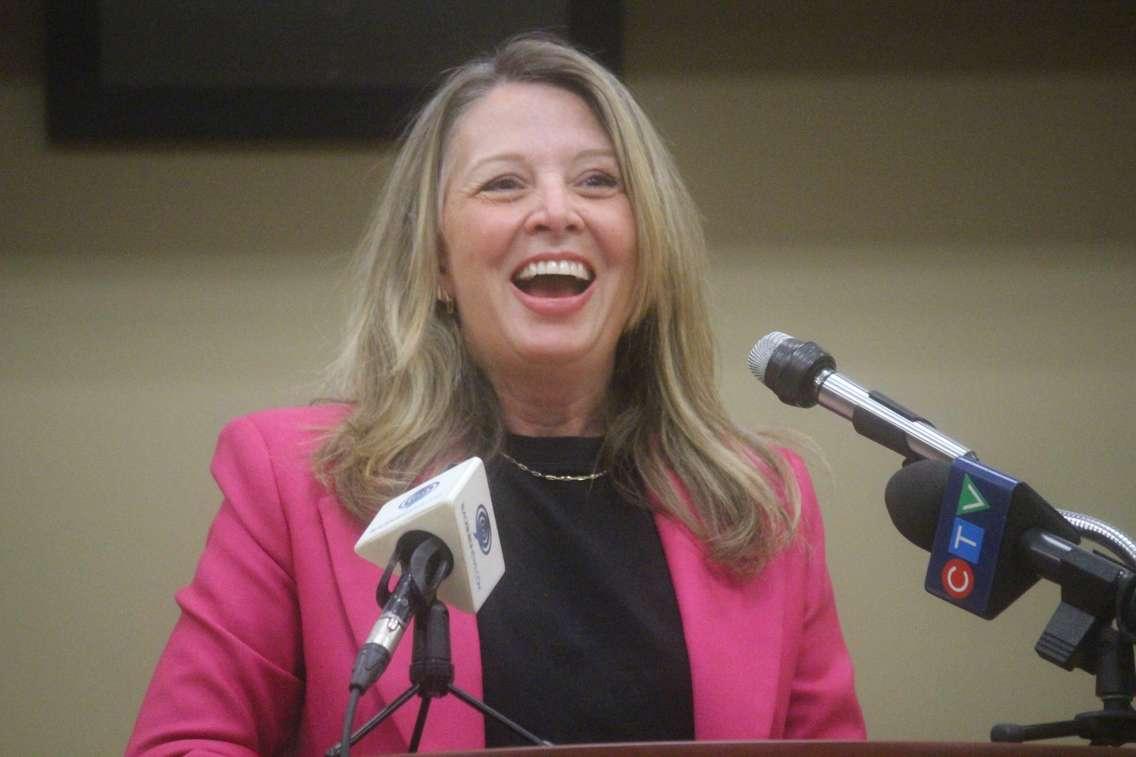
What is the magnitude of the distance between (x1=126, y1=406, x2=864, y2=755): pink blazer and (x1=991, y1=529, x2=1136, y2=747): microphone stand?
24.2 inches

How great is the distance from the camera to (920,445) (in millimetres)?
1287

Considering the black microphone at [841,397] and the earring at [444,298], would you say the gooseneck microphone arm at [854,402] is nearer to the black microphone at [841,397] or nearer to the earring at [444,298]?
the black microphone at [841,397]

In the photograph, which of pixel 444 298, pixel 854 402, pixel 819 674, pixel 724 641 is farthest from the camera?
pixel 444 298

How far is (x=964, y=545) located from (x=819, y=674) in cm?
75

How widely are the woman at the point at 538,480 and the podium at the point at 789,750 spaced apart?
629 mm

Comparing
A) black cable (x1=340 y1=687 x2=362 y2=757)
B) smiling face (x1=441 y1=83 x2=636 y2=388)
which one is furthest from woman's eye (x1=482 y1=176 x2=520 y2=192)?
black cable (x1=340 y1=687 x2=362 y2=757)

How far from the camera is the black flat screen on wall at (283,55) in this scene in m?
2.77

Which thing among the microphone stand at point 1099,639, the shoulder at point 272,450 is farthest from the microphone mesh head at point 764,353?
the shoulder at point 272,450

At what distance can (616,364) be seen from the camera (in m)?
2.10

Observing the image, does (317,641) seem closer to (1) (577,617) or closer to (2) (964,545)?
(1) (577,617)

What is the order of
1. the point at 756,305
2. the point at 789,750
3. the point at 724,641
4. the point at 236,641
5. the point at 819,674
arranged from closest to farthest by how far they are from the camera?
1. the point at 789,750
2. the point at 236,641
3. the point at 724,641
4. the point at 819,674
5. the point at 756,305

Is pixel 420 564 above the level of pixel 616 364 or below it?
below

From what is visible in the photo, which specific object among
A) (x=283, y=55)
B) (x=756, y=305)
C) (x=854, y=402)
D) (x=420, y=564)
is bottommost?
(x=420, y=564)

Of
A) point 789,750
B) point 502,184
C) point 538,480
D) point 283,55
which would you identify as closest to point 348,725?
point 789,750
